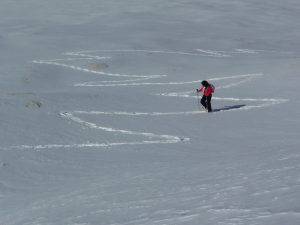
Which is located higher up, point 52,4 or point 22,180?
point 52,4

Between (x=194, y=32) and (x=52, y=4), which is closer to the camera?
(x=194, y=32)

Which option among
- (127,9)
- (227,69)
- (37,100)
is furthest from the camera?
(127,9)

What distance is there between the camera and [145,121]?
56.0ft

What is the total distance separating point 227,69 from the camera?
26125 millimetres

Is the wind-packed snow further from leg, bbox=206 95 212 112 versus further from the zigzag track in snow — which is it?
leg, bbox=206 95 212 112

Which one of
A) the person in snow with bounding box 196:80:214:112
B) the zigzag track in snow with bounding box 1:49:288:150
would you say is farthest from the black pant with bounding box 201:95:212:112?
the zigzag track in snow with bounding box 1:49:288:150

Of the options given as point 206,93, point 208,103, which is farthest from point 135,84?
point 206,93

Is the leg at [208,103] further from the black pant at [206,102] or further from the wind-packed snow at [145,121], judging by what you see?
the wind-packed snow at [145,121]

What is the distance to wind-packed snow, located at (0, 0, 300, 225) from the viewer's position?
26.4 feet

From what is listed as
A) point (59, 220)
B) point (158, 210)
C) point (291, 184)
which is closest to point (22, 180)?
point (59, 220)

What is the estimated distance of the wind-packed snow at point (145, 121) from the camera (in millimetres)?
8039

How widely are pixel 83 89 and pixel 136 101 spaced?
3.36 m

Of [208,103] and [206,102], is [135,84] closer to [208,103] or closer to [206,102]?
[206,102]

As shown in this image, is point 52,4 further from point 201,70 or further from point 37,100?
point 37,100
